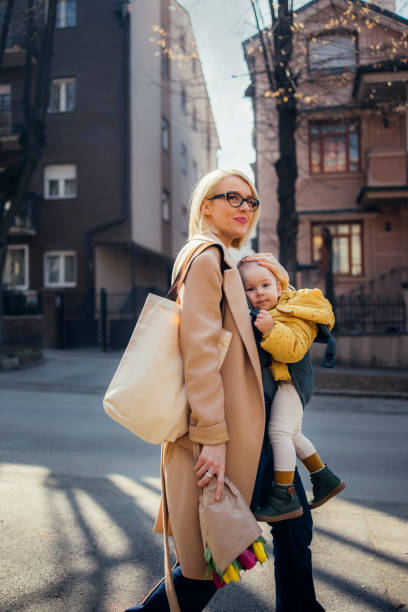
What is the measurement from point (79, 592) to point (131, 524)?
36.8 inches

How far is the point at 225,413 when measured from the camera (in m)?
2.02

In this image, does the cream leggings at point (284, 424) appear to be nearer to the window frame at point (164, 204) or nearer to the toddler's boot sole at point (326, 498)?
the toddler's boot sole at point (326, 498)

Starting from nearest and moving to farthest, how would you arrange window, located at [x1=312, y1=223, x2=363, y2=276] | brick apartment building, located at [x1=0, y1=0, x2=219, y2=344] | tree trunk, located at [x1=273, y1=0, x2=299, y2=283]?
tree trunk, located at [x1=273, y1=0, x2=299, y2=283] < window, located at [x1=312, y1=223, x2=363, y2=276] < brick apartment building, located at [x1=0, y1=0, x2=219, y2=344]

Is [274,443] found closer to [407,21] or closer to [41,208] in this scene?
[407,21]

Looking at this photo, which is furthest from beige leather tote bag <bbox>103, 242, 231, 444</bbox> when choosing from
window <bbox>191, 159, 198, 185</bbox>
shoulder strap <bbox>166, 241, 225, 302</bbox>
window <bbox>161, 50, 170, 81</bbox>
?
window <bbox>191, 159, 198, 185</bbox>

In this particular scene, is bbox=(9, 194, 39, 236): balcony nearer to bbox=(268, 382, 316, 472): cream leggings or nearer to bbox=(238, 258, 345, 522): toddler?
bbox=(238, 258, 345, 522): toddler

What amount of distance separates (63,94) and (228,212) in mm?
20979

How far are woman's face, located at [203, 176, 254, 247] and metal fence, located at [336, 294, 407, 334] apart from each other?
38.1ft

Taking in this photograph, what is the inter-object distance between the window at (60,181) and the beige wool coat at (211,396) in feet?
65.4

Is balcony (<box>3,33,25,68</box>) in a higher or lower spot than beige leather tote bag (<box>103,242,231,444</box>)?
higher

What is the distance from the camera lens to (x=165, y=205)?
1011 inches

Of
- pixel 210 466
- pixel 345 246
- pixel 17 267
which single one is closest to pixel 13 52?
pixel 17 267

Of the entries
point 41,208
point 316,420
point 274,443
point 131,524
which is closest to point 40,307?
point 41,208

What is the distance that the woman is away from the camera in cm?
192
